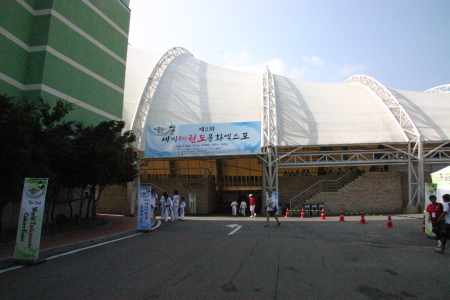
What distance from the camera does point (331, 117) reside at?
82.9 feet

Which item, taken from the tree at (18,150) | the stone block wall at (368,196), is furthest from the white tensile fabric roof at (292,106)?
the tree at (18,150)

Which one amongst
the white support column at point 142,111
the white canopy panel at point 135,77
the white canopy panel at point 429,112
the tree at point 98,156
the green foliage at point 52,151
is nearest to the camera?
the green foliage at point 52,151

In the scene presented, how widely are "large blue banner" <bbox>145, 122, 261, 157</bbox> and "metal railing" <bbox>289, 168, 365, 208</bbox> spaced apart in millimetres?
5660

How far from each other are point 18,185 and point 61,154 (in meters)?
2.31

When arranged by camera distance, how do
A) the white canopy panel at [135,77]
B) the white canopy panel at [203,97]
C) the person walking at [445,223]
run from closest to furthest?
the person walking at [445,223], the white canopy panel at [203,97], the white canopy panel at [135,77]

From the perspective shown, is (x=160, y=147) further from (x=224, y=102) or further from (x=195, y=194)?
(x=224, y=102)

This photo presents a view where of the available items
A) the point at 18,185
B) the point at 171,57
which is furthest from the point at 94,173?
the point at 171,57

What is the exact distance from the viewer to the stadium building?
2334 centimetres

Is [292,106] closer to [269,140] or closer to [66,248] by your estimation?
[269,140]

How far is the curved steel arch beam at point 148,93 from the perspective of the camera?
2483 centimetres

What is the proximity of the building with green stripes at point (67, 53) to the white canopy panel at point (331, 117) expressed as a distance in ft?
41.8

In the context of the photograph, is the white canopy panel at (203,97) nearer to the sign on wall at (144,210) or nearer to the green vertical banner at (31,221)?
the sign on wall at (144,210)

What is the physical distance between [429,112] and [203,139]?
18.5 m

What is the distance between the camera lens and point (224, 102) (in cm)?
2686
